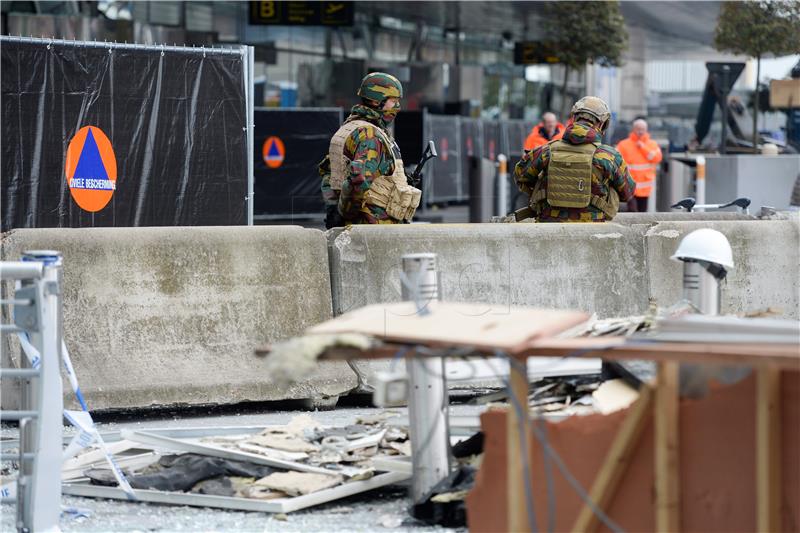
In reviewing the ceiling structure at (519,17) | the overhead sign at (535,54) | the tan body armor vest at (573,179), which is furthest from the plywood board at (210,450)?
the overhead sign at (535,54)

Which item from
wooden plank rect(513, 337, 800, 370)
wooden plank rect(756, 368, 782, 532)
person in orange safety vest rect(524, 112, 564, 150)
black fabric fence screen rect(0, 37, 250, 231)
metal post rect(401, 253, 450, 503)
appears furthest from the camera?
person in orange safety vest rect(524, 112, 564, 150)

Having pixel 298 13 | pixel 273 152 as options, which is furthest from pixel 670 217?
pixel 298 13

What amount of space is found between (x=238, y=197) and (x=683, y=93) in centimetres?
6921

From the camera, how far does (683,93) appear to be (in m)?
77.1

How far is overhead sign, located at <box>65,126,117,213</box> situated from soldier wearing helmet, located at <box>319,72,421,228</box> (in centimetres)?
224

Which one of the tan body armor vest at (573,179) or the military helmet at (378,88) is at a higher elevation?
the military helmet at (378,88)

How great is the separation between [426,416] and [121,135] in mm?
5763

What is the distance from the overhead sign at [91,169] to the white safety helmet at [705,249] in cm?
581

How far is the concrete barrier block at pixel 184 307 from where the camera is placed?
7219 millimetres

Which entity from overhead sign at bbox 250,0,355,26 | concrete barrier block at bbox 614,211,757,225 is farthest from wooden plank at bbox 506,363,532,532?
overhead sign at bbox 250,0,355,26

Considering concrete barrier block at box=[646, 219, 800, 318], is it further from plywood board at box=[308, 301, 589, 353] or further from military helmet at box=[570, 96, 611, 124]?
plywood board at box=[308, 301, 589, 353]

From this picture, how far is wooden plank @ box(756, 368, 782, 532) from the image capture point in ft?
12.8

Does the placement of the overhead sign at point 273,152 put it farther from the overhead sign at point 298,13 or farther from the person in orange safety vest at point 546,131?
the overhead sign at point 298,13

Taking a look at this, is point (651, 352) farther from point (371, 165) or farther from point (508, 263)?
point (371, 165)
